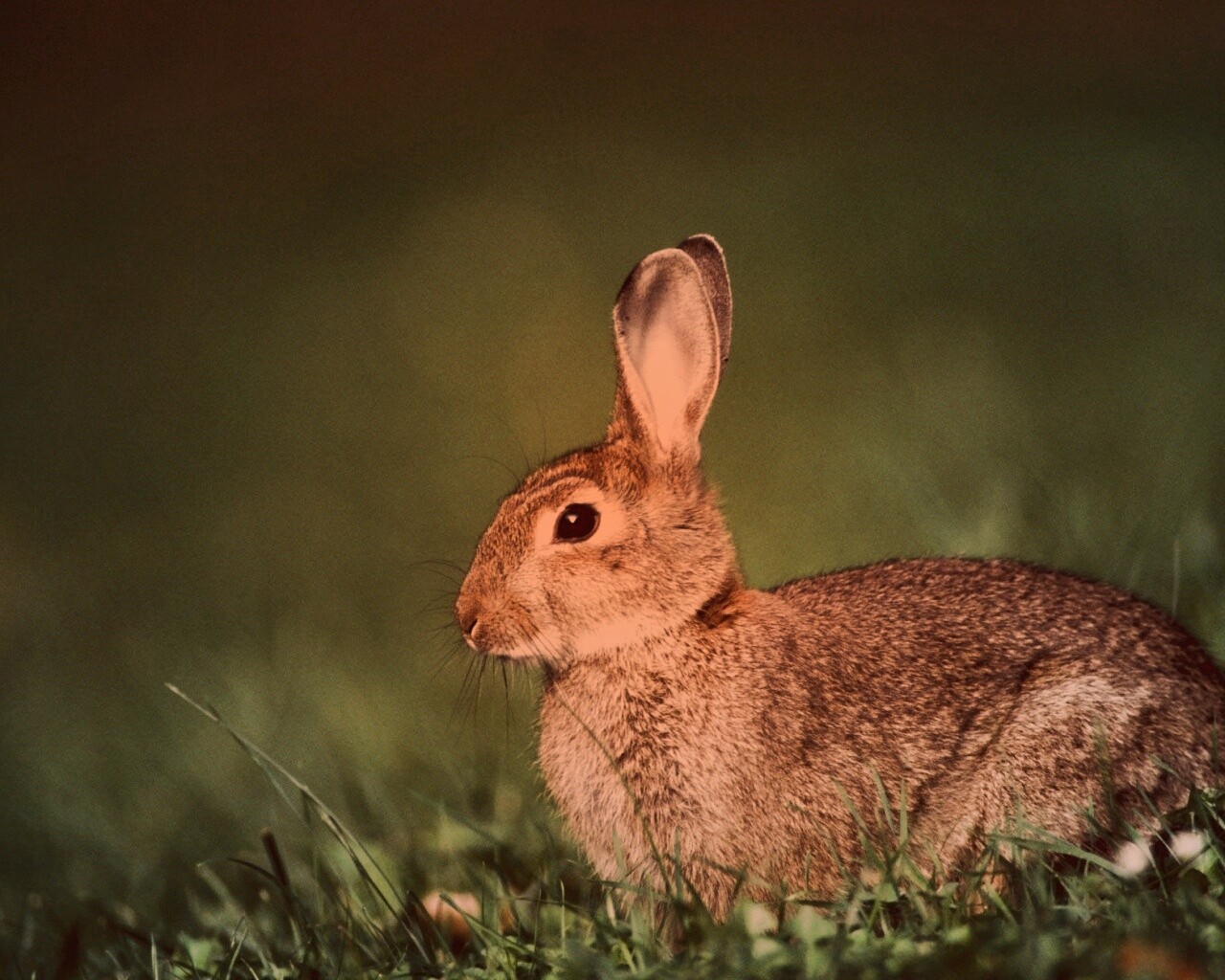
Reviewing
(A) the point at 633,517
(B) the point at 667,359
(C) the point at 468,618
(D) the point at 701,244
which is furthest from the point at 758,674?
(D) the point at 701,244

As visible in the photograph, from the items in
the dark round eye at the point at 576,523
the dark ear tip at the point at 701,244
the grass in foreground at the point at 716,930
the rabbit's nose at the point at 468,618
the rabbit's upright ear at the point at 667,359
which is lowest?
the grass in foreground at the point at 716,930

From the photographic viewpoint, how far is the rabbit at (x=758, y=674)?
416cm

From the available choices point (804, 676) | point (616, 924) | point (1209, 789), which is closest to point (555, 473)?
point (804, 676)

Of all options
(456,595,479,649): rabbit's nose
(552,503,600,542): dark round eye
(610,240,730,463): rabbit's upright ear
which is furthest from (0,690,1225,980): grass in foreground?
(610,240,730,463): rabbit's upright ear

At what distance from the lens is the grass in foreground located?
2.88m

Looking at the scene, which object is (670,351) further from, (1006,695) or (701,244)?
(1006,695)

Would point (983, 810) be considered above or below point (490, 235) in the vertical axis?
below

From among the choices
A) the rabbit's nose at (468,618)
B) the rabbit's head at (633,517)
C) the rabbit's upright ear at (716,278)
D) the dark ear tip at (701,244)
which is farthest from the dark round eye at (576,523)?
the dark ear tip at (701,244)

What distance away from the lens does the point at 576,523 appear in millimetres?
4547

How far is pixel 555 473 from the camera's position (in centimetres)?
469

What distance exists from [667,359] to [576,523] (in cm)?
62

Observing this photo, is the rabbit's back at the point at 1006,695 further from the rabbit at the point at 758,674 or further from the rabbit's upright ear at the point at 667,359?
the rabbit's upright ear at the point at 667,359

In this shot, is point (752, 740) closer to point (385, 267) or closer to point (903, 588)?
point (903, 588)

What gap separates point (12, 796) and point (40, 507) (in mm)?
3249
